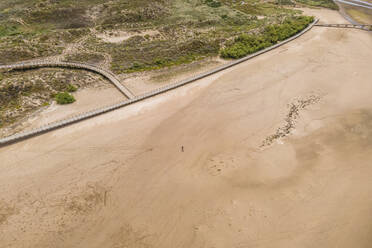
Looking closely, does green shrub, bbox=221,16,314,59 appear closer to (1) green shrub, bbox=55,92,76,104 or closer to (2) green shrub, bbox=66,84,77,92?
(2) green shrub, bbox=66,84,77,92

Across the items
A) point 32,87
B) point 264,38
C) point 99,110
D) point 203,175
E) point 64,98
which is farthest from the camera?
point 264,38

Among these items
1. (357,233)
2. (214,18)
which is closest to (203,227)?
(357,233)

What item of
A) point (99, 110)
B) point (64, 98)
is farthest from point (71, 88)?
point (99, 110)

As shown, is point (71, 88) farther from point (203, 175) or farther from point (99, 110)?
point (203, 175)

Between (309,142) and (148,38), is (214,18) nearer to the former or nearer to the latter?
(148,38)

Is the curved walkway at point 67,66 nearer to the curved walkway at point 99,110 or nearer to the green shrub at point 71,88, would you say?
the curved walkway at point 99,110

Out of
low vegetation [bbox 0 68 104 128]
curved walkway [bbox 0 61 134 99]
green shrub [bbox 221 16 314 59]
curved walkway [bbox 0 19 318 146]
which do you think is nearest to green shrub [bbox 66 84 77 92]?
low vegetation [bbox 0 68 104 128]
